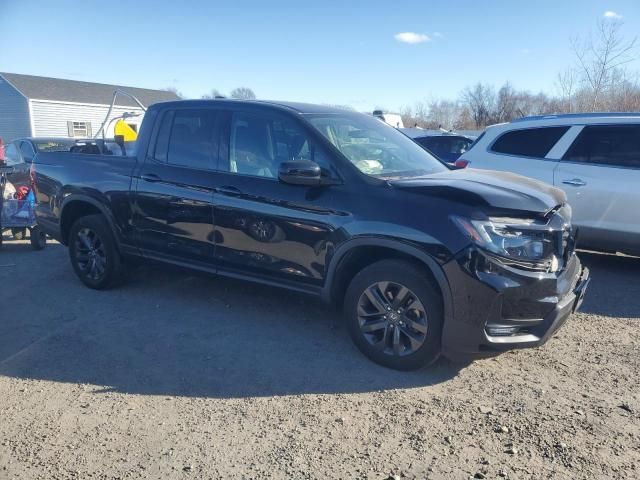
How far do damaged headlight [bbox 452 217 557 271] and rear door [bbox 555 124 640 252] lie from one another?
304cm

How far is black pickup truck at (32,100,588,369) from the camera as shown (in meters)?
3.48

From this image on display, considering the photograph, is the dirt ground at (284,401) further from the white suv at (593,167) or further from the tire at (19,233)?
the tire at (19,233)

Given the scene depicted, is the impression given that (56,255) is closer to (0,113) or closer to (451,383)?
(451,383)

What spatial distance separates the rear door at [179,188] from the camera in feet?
15.4

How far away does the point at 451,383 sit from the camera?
3697 mm

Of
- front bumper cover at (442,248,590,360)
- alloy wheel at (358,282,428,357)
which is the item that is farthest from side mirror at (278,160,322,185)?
front bumper cover at (442,248,590,360)

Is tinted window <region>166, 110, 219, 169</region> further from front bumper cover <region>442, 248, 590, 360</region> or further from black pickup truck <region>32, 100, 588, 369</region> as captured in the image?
front bumper cover <region>442, 248, 590, 360</region>

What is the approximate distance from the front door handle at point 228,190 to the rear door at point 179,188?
9 centimetres

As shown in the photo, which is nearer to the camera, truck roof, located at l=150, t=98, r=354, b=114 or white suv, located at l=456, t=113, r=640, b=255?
truck roof, located at l=150, t=98, r=354, b=114

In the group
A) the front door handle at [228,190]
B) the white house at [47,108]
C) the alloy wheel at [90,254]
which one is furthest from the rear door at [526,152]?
the white house at [47,108]

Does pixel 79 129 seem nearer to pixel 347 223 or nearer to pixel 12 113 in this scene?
pixel 12 113

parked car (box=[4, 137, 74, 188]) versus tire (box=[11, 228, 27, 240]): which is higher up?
parked car (box=[4, 137, 74, 188])

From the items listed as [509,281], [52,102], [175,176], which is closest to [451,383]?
[509,281]

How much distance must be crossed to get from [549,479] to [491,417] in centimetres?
60
